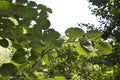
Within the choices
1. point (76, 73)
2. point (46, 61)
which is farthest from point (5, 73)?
point (76, 73)

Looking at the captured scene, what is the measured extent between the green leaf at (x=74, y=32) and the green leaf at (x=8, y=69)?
282 mm

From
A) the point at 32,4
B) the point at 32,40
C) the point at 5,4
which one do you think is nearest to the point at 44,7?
the point at 32,4

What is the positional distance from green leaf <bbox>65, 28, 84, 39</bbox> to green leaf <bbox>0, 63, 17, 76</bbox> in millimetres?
282

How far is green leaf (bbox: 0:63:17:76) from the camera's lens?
133 centimetres

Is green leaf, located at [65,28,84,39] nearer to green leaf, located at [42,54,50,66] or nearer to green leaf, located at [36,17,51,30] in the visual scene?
green leaf, located at [36,17,51,30]

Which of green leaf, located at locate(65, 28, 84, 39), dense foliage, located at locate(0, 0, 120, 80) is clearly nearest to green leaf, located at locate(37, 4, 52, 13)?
dense foliage, located at locate(0, 0, 120, 80)

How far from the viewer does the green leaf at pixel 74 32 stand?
1.31m

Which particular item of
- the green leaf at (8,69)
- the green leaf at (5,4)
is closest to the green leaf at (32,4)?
the green leaf at (5,4)

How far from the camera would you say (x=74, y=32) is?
1.31 meters

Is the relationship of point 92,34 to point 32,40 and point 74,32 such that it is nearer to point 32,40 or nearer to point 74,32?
point 74,32

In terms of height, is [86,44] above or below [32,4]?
below

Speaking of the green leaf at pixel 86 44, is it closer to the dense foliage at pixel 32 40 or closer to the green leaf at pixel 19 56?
the dense foliage at pixel 32 40

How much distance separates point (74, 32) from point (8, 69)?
328 mm

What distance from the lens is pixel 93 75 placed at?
1335cm
